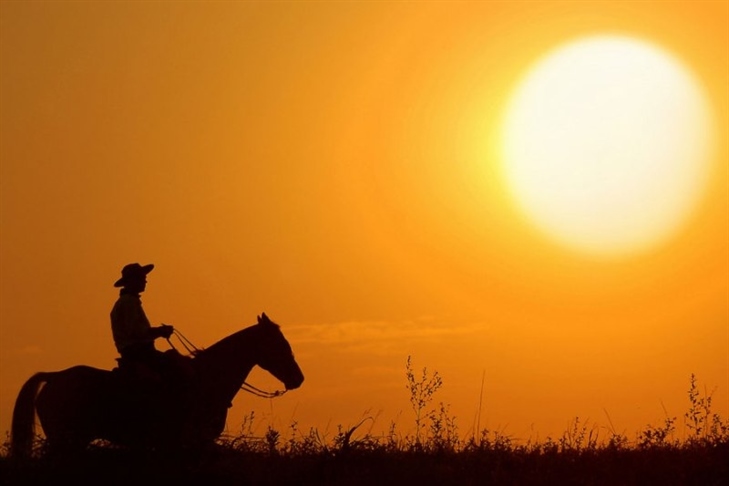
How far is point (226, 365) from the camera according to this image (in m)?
16.2

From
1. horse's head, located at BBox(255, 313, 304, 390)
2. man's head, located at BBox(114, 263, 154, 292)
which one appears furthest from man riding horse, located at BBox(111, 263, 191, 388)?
horse's head, located at BBox(255, 313, 304, 390)

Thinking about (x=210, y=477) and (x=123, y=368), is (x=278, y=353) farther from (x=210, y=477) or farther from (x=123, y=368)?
(x=210, y=477)

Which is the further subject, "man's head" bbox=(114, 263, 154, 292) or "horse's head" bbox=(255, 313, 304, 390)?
"horse's head" bbox=(255, 313, 304, 390)

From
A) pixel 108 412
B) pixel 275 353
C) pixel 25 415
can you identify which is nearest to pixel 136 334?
pixel 108 412

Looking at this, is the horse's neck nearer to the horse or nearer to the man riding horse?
the horse

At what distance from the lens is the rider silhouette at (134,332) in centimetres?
1451

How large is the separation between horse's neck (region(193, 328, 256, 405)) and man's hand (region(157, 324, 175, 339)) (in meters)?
1.12

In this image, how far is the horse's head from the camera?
55.3 ft

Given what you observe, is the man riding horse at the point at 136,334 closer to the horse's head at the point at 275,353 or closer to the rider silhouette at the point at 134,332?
the rider silhouette at the point at 134,332

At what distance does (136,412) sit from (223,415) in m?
1.53

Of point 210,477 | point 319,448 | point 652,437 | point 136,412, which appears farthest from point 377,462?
point 652,437

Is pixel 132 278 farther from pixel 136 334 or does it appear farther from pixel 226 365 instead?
pixel 226 365

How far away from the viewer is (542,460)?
573 inches

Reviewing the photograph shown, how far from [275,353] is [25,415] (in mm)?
3818
